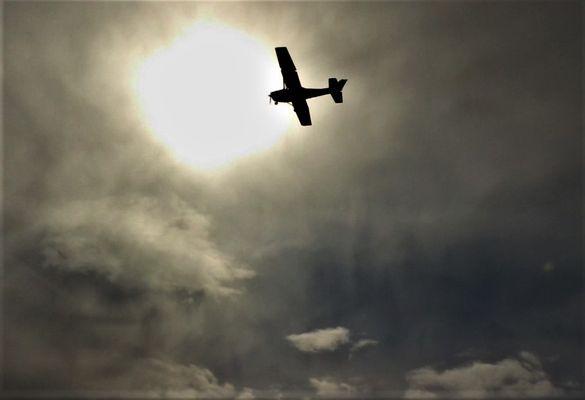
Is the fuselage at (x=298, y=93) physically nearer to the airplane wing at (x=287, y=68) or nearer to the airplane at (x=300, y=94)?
the airplane at (x=300, y=94)

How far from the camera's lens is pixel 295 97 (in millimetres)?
52938

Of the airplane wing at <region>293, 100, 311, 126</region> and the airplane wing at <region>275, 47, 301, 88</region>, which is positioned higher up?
the airplane wing at <region>275, 47, 301, 88</region>

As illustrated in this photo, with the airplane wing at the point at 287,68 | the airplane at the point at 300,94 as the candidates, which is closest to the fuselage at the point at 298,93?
the airplane at the point at 300,94

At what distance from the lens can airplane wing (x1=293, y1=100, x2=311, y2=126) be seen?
53406 mm

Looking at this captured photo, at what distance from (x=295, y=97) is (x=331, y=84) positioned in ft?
14.8

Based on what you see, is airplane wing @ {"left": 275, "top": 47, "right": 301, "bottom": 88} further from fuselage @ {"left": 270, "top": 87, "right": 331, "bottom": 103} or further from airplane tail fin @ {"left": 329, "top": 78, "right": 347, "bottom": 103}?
airplane tail fin @ {"left": 329, "top": 78, "right": 347, "bottom": 103}

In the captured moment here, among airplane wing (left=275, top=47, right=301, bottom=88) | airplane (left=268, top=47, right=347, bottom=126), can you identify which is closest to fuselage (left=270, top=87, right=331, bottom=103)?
airplane (left=268, top=47, right=347, bottom=126)

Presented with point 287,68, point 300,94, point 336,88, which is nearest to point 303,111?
point 300,94

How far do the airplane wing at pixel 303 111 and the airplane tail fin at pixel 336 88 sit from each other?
3393 mm

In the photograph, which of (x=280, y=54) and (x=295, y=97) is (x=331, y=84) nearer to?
(x=295, y=97)

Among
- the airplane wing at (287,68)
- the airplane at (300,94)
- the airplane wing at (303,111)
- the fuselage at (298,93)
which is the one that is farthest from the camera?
the airplane wing at (303,111)

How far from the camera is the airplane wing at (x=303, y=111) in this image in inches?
2103

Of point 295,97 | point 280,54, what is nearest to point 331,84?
point 295,97

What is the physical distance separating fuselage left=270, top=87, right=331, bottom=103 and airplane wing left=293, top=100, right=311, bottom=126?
565mm
